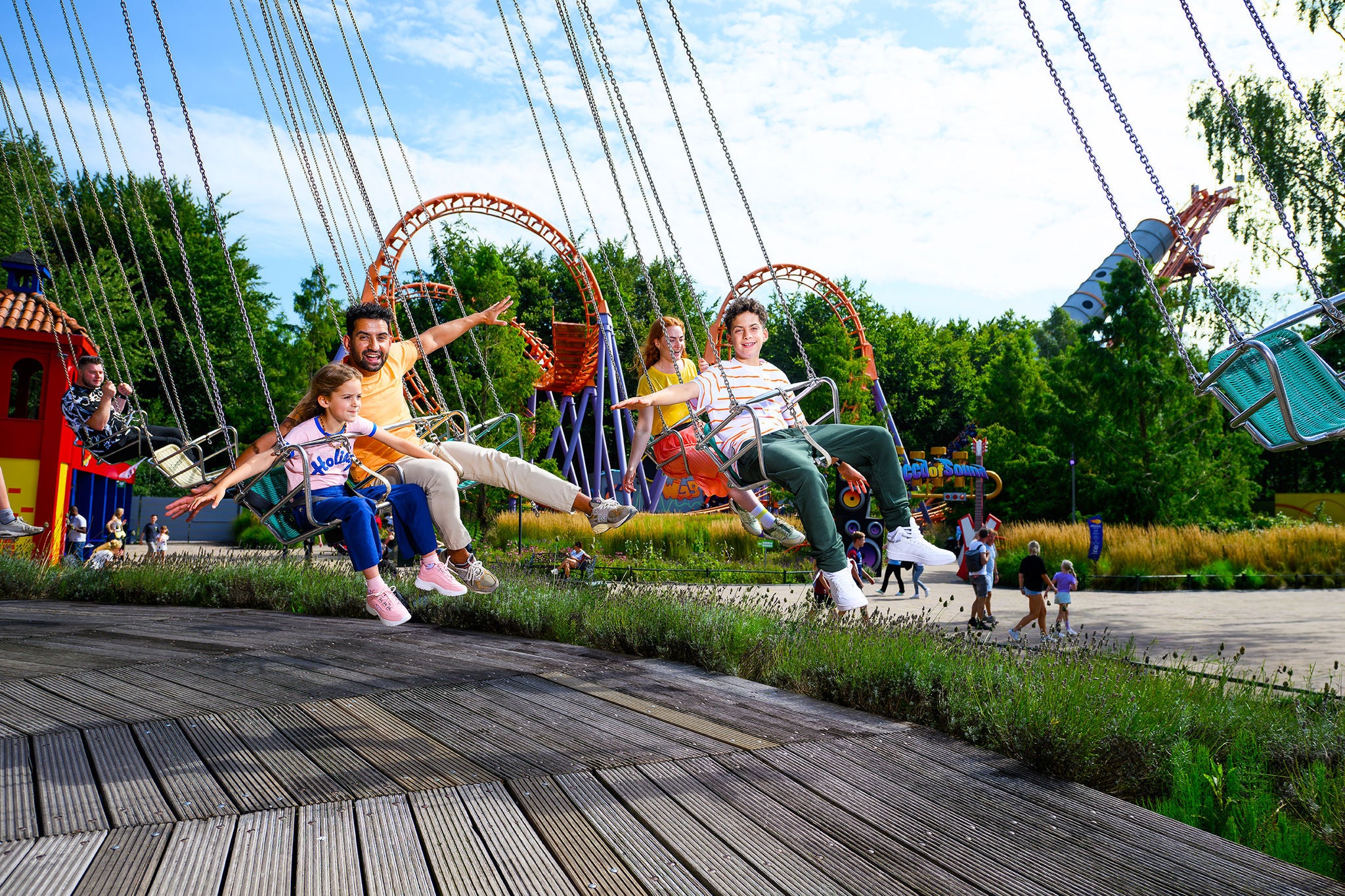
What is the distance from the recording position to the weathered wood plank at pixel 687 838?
11.6 ft

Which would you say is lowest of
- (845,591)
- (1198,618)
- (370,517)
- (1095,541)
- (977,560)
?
(1198,618)

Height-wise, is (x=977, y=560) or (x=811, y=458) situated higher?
(x=811, y=458)

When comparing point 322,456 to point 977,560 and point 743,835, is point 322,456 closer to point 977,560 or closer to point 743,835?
point 743,835

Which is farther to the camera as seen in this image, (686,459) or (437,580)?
(686,459)

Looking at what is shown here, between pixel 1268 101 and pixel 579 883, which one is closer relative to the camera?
pixel 579 883

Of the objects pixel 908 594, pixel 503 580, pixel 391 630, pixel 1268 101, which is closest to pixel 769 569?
pixel 908 594

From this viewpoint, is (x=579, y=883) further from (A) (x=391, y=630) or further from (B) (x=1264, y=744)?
(A) (x=391, y=630)

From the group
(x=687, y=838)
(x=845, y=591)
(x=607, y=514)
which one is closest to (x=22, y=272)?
(x=607, y=514)

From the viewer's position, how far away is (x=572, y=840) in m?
3.92

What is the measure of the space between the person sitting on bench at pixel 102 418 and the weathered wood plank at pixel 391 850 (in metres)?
6.06

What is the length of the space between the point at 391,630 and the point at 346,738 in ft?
16.3

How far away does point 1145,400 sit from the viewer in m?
23.8

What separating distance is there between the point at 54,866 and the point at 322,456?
2.24m

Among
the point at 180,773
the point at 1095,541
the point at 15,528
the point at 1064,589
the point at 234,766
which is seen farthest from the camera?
the point at 1095,541
